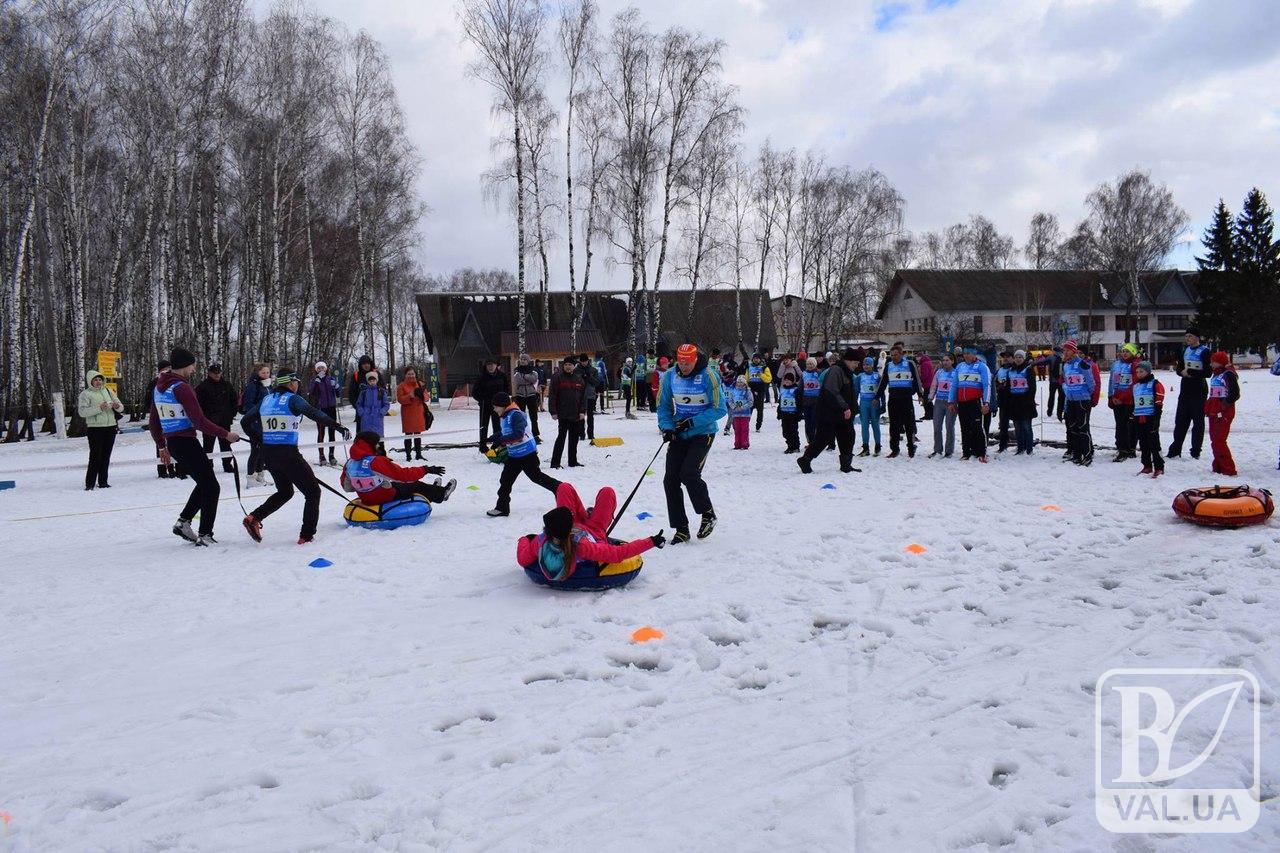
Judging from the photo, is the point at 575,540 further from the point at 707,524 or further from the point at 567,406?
the point at 567,406

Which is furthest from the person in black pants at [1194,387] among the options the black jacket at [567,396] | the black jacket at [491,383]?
the black jacket at [491,383]

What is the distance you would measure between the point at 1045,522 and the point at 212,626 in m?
7.09

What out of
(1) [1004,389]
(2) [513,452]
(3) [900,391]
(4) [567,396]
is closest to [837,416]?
(3) [900,391]

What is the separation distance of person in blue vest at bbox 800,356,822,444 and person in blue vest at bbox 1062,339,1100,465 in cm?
372

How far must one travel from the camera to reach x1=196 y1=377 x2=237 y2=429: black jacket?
11883 millimetres

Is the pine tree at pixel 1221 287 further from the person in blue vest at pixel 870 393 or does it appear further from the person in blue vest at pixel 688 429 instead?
the person in blue vest at pixel 688 429

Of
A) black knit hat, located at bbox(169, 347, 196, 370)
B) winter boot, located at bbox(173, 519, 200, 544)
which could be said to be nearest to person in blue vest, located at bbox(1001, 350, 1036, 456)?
black knit hat, located at bbox(169, 347, 196, 370)

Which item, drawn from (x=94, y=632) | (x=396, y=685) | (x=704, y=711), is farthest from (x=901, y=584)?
(x=94, y=632)

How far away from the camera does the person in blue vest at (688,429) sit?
7.28 meters

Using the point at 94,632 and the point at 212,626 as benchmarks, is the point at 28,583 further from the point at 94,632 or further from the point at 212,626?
the point at 212,626

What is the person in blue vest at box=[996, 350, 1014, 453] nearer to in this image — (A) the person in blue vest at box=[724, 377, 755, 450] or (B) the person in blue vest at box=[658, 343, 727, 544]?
(A) the person in blue vest at box=[724, 377, 755, 450]

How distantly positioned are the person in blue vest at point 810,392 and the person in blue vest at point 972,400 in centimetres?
217

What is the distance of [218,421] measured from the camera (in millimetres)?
11984

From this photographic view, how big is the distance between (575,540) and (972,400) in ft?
28.6
